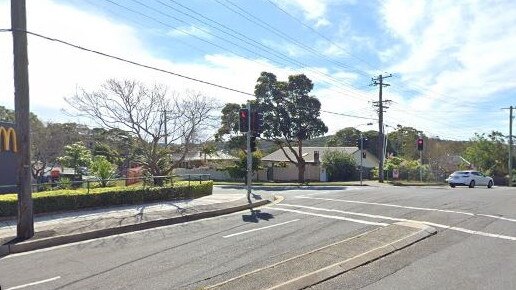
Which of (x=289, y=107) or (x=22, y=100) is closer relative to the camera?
(x=22, y=100)

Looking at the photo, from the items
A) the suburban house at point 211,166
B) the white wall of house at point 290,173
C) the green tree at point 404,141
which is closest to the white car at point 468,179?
the white wall of house at point 290,173

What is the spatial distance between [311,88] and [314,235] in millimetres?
37722

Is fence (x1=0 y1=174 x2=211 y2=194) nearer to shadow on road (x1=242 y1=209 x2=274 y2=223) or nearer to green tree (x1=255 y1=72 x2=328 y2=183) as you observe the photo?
shadow on road (x1=242 y1=209 x2=274 y2=223)

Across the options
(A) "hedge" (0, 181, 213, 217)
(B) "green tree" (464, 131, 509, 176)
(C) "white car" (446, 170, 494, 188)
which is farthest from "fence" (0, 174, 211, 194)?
(B) "green tree" (464, 131, 509, 176)

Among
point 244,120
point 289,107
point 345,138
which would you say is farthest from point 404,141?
point 244,120

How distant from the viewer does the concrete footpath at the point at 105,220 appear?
11875mm

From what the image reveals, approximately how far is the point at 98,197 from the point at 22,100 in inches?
246

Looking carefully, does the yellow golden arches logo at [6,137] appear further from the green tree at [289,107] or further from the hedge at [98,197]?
the green tree at [289,107]

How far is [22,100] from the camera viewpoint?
1250cm

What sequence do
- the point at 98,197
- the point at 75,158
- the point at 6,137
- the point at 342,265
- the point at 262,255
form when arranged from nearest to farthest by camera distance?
the point at 342,265 < the point at 262,255 < the point at 98,197 < the point at 6,137 < the point at 75,158

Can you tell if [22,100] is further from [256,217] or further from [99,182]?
[99,182]

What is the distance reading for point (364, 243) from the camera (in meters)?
10.6

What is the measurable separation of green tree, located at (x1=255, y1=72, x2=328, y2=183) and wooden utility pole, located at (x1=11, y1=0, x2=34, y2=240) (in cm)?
3628

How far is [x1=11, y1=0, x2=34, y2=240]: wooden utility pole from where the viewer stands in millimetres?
12430
